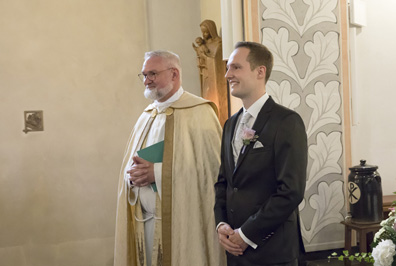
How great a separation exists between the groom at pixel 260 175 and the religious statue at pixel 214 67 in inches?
87.7

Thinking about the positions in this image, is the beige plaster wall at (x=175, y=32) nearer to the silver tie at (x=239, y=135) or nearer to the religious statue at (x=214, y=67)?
the religious statue at (x=214, y=67)

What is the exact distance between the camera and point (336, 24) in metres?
4.48

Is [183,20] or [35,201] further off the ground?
[183,20]

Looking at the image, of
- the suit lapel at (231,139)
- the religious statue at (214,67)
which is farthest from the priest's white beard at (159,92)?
the religious statue at (214,67)

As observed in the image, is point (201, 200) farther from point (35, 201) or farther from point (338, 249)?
point (35, 201)

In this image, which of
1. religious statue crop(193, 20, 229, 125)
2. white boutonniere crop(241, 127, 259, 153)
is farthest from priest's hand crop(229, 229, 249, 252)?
religious statue crop(193, 20, 229, 125)

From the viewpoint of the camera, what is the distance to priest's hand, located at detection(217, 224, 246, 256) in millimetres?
2652

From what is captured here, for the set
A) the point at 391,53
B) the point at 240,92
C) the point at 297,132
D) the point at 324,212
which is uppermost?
the point at 391,53

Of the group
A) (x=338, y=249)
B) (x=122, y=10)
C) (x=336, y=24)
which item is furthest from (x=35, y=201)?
(x=336, y=24)

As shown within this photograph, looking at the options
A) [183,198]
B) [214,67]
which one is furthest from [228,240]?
[214,67]

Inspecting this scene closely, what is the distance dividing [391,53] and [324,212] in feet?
5.86

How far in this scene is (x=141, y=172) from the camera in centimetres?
348

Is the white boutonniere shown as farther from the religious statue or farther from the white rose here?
the religious statue

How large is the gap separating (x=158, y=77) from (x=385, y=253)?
219 centimetres
